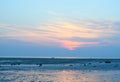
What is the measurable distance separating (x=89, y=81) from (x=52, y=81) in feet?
11.4

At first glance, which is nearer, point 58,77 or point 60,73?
point 58,77

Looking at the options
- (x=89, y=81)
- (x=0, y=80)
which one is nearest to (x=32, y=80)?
(x=0, y=80)

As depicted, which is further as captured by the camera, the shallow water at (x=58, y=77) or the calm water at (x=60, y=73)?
the calm water at (x=60, y=73)

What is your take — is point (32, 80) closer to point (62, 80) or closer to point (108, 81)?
point (62, 80)

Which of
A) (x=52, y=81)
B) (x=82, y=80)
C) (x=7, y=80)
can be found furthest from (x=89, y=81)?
(x=7, y=80)

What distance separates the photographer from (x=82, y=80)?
3033 cm

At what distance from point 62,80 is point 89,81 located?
105 inches

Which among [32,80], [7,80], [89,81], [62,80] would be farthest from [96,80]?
[7,80]

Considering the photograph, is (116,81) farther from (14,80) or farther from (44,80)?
(14,80)

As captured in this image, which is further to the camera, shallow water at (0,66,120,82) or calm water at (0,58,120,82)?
calm water at (0,58,120,82)

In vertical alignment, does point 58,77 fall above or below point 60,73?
below

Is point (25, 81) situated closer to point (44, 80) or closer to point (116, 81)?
point (44, 80)

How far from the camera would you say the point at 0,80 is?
29719 mm

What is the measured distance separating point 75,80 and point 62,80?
1252mm
